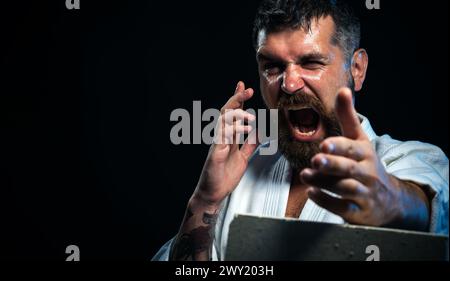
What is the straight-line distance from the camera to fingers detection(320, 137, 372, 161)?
0.82 m

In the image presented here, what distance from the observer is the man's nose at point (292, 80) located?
4.93 feet

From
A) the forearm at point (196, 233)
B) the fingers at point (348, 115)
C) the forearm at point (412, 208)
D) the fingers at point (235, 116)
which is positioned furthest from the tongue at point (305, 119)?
the fingers at point (348, 115)

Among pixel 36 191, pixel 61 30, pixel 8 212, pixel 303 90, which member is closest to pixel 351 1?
pixel 303 90

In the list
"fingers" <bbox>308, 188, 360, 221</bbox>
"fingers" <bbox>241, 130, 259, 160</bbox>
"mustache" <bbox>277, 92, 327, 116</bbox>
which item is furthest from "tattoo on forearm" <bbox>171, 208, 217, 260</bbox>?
"fingers" <bbox>308, 188, 360, 221</bbox>

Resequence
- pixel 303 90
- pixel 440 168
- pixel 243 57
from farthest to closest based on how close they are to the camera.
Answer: pixel 243 57 < pixel 303 90 < pixel 440 168

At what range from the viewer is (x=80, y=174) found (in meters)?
2.78

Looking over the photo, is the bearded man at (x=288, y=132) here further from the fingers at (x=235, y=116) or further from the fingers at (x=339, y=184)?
the fingers at (x=339, y=184)

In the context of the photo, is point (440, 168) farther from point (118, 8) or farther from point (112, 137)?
point (118, 8)

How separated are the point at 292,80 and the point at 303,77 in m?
0.04

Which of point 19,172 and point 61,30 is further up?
point 61,30

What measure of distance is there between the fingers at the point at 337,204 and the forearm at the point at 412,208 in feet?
0.39

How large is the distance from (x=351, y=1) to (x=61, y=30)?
5.79ft

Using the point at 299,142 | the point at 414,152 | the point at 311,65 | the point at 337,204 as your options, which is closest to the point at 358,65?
the point at 311,65

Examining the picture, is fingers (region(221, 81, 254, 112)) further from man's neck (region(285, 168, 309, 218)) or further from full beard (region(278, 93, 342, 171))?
man's neck (region(285, 168, 309, 218))
